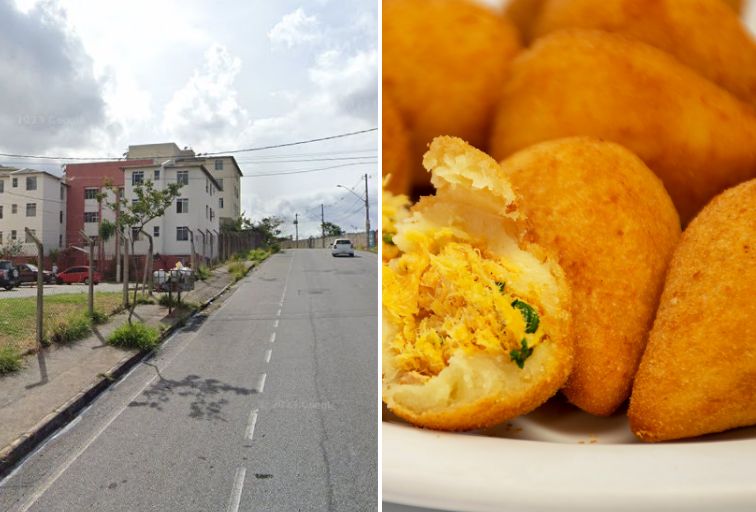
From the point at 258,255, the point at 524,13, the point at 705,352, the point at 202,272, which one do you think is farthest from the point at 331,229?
the point at 705,352

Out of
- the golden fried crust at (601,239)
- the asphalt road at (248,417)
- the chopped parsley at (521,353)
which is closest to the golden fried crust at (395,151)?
the golden fried crust at (601,239)

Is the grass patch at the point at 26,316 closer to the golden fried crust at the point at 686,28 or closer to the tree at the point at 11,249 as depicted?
the tree at the point at 11,249

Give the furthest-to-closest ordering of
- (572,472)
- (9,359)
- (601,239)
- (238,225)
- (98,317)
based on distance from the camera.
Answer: (238,225) < (98,317) < (9,359) < (601,239) < (572,472)

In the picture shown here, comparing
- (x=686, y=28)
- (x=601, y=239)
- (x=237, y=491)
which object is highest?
(x=686, y=28)

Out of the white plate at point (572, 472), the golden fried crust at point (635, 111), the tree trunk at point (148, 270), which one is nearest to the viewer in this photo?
the white plate at point (572, 472)

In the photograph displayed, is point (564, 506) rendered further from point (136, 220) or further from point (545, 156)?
point (136, 220)

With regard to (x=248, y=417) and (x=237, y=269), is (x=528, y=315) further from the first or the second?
(x=237, y=269)

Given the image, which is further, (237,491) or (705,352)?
(237,491)

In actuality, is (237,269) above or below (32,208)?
below

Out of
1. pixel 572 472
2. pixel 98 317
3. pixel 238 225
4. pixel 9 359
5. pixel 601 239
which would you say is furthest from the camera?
pixel 238 225
